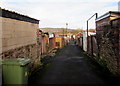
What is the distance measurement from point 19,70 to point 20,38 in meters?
2.78

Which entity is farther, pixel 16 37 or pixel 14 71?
pixel 16 37

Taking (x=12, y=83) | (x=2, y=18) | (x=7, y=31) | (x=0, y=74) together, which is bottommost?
(x=12, y=83)

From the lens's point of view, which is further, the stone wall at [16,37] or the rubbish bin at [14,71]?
the stone wall at [16,37]

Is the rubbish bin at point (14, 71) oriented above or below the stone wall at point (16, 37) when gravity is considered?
below

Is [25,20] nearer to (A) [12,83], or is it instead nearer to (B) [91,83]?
(A) [12,83]

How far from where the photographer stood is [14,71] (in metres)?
4.55

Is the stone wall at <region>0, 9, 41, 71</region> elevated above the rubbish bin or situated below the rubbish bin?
above

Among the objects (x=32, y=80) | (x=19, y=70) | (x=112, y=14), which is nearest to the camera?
(x=19, y=70)

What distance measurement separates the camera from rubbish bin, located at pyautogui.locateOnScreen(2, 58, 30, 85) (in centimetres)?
452

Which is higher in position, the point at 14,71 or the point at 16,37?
the point at 16,37

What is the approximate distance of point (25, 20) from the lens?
7609 mm

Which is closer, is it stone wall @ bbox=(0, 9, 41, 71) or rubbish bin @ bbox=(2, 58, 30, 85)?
rubbish bin @ bbox=(2, 58, 30, 85)

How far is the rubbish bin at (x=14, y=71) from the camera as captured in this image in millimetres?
4520

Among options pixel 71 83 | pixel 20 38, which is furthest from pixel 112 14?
pixel 20 38
